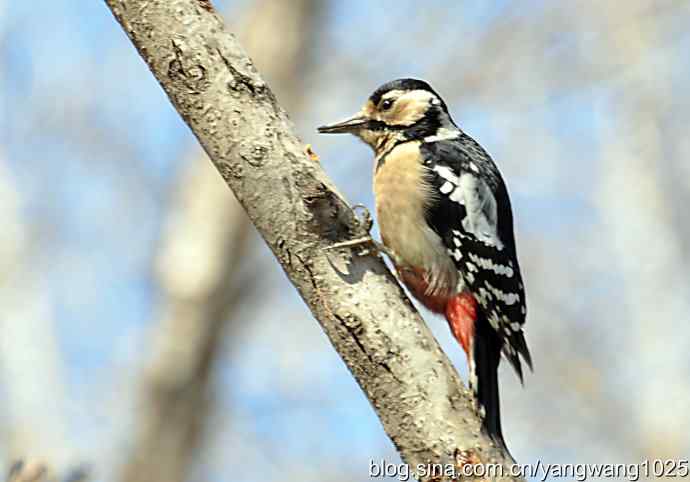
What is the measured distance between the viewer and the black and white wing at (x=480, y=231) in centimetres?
419

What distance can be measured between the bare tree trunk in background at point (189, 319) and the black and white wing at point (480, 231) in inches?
136

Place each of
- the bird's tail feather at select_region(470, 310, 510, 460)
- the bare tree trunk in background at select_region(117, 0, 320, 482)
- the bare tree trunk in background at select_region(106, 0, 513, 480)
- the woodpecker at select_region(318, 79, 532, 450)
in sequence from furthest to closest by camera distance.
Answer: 1. the bare tree trunk in background at select_region(117, 0, 320, 482)
2. the woodpecker at select_region(318, 79, 532, 450)
3. the bird's tail feather at select_region(470, 310, 510, 460)
4. the bare tree trunk in background at select_region(106, 0, 513, 480)

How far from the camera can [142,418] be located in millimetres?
7492

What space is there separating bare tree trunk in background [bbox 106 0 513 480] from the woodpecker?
2.88 ft

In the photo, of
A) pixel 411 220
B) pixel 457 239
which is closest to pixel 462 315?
pixel 457 239

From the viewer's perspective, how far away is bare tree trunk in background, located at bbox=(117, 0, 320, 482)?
7.52 meters

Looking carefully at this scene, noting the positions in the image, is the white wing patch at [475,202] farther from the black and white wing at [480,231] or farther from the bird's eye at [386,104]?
the bird's eye at [386,104]

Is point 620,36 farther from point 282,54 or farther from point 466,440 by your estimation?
point 466,440

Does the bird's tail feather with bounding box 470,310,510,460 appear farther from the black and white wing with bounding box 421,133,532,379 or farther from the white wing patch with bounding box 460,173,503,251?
the white wing patch with bounding box 460,173,503,251

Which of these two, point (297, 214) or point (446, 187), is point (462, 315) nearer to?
point (446, 187)

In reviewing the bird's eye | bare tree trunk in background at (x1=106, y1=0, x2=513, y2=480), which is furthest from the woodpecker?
bare tree trunk in background at (x1=106, y1=0, x2=513, y2=480)

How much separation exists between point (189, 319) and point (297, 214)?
4.59 metres

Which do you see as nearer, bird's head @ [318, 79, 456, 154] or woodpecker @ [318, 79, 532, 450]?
woodpecker @ [318, 79, 532, 450]

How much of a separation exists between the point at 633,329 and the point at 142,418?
513 cm
